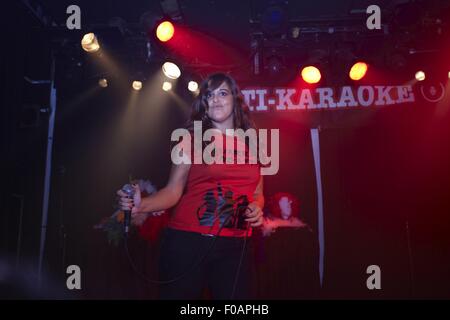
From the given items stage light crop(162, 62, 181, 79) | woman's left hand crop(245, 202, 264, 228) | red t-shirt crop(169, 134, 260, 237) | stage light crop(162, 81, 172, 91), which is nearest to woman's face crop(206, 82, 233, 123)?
red t-shirt crop(169, 134, 260, 237)

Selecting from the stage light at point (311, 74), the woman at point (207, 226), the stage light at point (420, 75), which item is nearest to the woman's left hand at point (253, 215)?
the woman at point (207, 226)

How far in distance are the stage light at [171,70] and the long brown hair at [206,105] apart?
2468 mm

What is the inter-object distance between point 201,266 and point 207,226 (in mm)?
206

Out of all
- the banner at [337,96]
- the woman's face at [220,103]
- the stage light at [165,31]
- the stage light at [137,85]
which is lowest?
the woman's face at [220,103]

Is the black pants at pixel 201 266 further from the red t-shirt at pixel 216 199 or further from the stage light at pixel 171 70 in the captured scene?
the stage light at pixel 171 70

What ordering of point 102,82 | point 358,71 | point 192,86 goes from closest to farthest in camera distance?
point 358,71 → point 192,86 → point 102,82

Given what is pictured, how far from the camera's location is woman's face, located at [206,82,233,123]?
2354 millimetres

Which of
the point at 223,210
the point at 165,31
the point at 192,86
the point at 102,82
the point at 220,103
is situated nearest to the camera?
the point at 223,210

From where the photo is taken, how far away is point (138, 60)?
5293mm

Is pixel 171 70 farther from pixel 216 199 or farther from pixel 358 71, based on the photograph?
pixel 216 199

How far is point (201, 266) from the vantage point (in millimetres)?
1930

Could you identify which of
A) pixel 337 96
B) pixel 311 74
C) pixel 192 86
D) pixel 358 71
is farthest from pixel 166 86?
pixel 358 71

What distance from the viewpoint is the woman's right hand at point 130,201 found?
6.09 feet

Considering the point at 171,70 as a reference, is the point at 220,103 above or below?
below
